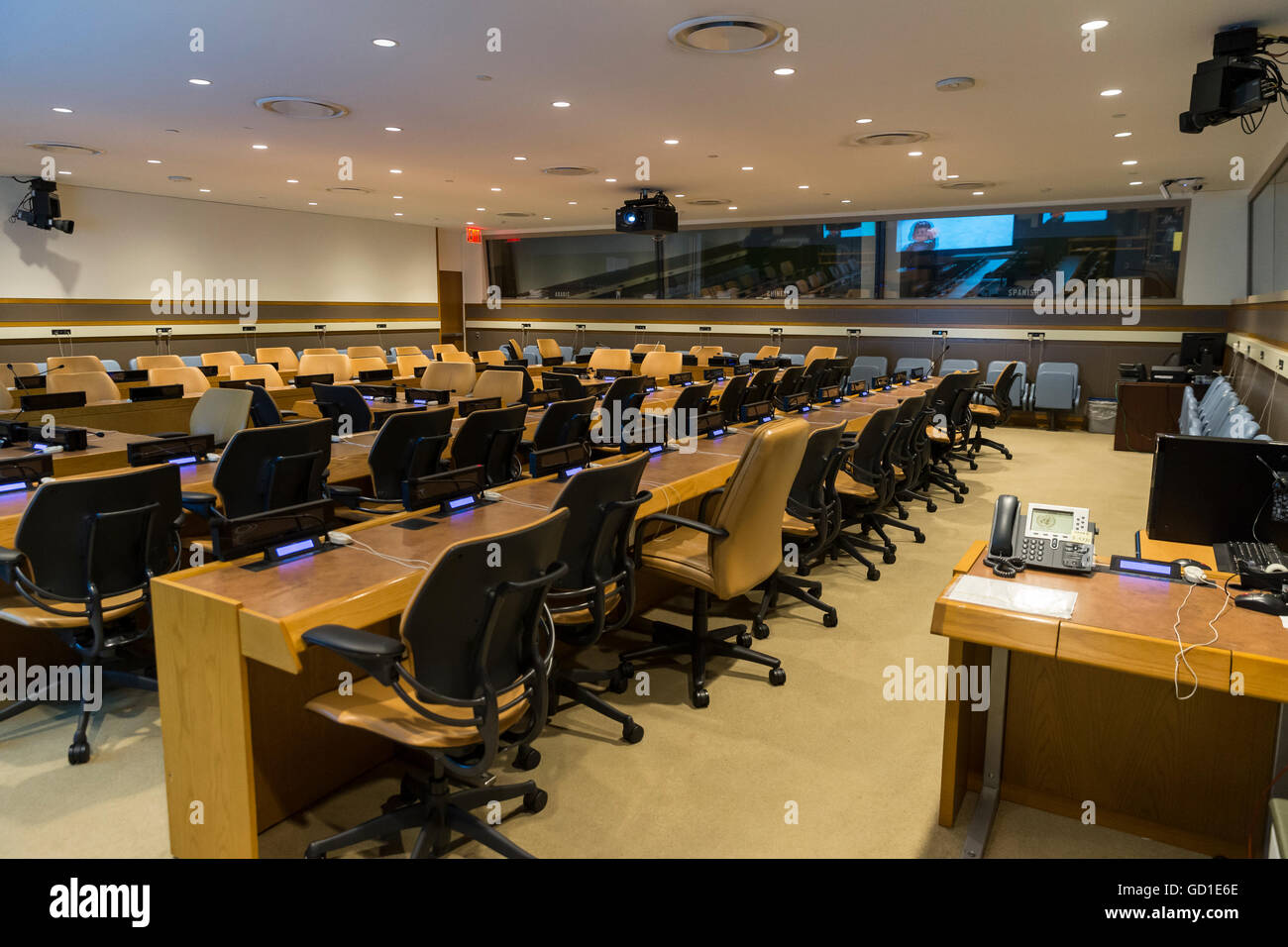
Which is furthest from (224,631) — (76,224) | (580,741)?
(76,224)

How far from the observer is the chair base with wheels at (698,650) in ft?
10.9

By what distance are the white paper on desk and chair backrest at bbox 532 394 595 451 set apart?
301 centimetres

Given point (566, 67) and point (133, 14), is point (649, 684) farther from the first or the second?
point (133, 14)

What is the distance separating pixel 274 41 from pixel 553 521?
4402mm

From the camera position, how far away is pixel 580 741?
297cm

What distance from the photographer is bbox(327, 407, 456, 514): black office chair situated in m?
4.36

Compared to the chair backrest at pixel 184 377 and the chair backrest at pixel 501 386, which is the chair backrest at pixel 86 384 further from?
the chair backrest at pixel 501 386

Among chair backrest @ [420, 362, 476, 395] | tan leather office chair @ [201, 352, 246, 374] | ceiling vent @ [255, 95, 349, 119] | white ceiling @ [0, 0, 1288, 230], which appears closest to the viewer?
white ceiling @ [0, 0, 1288, 230]

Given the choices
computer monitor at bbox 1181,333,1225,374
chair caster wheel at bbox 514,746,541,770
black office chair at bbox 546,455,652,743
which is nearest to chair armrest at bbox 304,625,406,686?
black office chair at bbox 546,455,652,743

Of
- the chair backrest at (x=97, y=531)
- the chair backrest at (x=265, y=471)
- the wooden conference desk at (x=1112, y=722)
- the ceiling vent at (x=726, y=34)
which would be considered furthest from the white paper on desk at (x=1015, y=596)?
the ceiling vent at (x=726, y=34)

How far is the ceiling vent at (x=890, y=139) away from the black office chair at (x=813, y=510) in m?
4.40

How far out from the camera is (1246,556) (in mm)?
2393

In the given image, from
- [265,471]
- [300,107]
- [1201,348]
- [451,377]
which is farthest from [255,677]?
[1201,348]

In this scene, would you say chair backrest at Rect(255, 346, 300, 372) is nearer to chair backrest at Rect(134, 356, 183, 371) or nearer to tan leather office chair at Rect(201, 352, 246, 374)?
tan leather office chair at Rect(201, 352, 246, 374)
